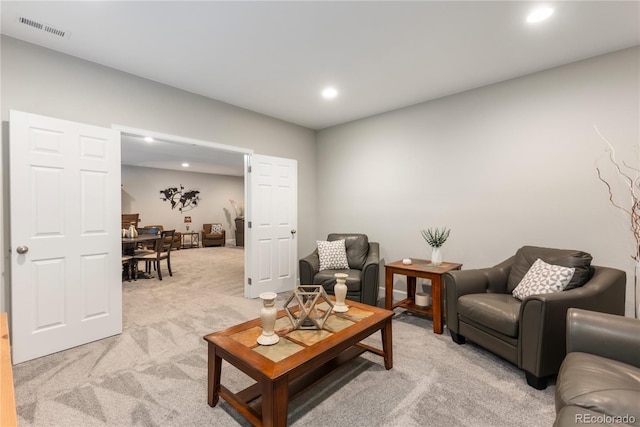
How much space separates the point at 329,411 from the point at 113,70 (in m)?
3.54

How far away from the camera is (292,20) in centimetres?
217

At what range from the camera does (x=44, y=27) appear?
7.41ft

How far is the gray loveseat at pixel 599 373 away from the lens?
1.10 meters

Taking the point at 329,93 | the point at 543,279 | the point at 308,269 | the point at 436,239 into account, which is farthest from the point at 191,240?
the point at 543,279

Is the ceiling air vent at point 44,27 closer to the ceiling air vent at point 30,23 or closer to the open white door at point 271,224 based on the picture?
the ceiling air vent at point 30,23

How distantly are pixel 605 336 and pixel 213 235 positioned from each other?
388 inches

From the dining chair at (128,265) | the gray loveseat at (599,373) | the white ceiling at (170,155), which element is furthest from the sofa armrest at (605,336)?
the dining chair at (128,265)

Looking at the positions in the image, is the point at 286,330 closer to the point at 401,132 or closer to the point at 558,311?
the point at 558,311

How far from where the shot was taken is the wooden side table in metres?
2.91

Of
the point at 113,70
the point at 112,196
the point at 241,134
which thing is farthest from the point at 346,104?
the point at 112,196

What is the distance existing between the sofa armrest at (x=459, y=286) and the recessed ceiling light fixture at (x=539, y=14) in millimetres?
2063

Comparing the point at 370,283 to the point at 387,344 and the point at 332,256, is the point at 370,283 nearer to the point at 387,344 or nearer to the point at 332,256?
the point at 332,256

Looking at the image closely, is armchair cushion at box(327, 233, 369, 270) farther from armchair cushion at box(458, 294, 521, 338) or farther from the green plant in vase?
armchair cushion at box(458, 294, 521, 338)

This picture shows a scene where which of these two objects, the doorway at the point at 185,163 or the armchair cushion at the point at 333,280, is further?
the doorway at the point at 185,163
